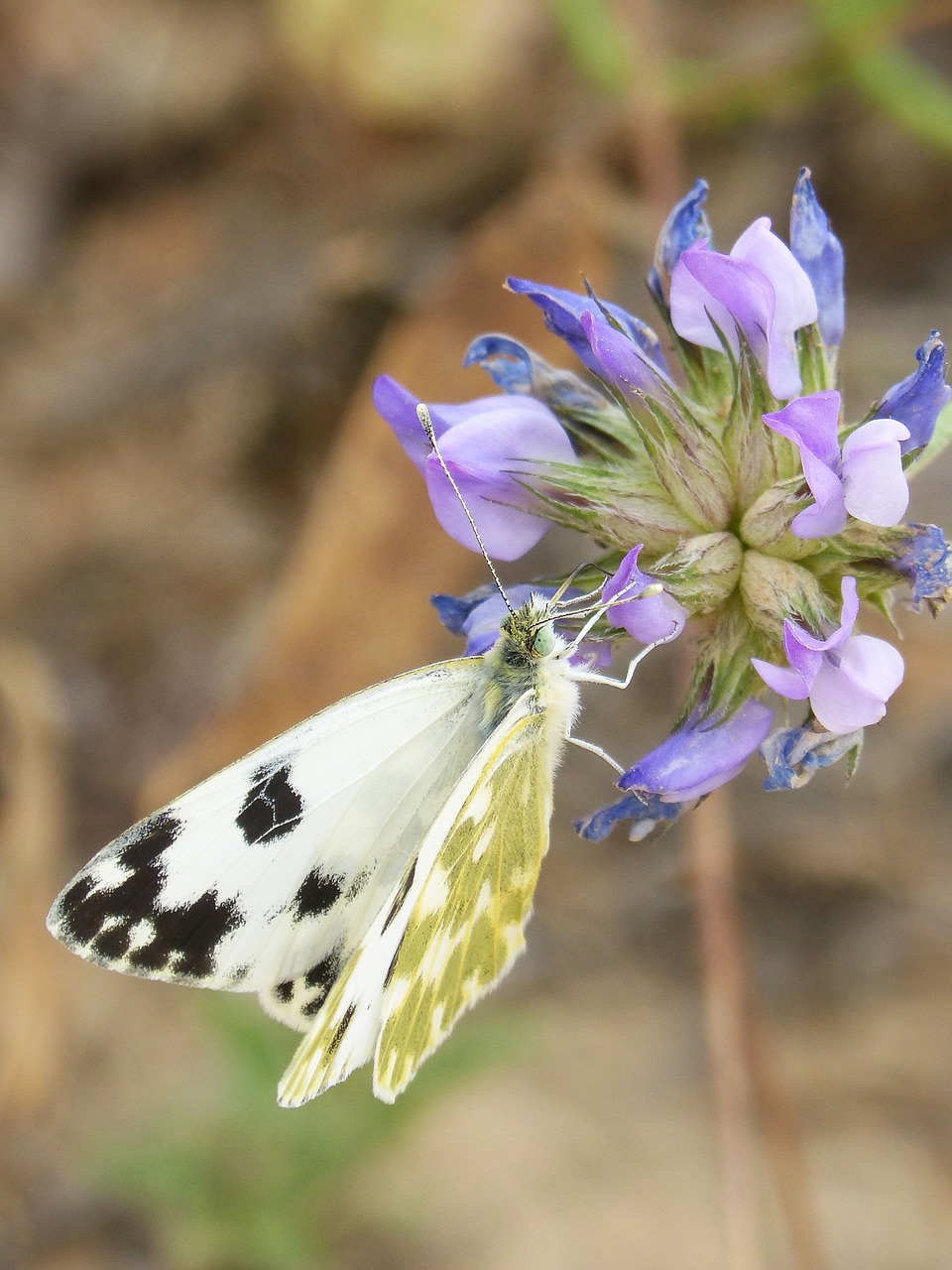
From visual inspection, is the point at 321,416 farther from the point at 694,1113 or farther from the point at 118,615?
the point at 694,1113

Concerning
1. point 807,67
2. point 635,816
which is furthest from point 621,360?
point 807,67

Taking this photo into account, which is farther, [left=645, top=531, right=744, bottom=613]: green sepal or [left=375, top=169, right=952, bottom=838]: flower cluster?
[left=645, top=531, right=744, bottom=613]: green sepal

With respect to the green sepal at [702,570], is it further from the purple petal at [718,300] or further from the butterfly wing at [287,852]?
the butterfly wing at [287,852]

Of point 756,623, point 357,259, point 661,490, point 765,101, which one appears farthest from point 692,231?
point 357,259

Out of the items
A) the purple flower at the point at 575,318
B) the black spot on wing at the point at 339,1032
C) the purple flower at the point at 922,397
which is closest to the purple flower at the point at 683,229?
the purple flower at the point at 575,318

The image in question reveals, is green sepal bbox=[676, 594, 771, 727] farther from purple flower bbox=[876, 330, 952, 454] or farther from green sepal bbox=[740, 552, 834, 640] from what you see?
purple flower bbox=[876, 330, 952, 454]

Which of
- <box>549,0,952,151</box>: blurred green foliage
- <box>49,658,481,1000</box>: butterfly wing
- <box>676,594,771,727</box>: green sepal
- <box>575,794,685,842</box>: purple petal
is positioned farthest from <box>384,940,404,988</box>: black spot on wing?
<box>549,0,952,151</box>: blurred green foliage

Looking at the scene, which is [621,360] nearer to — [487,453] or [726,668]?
[487,453]
